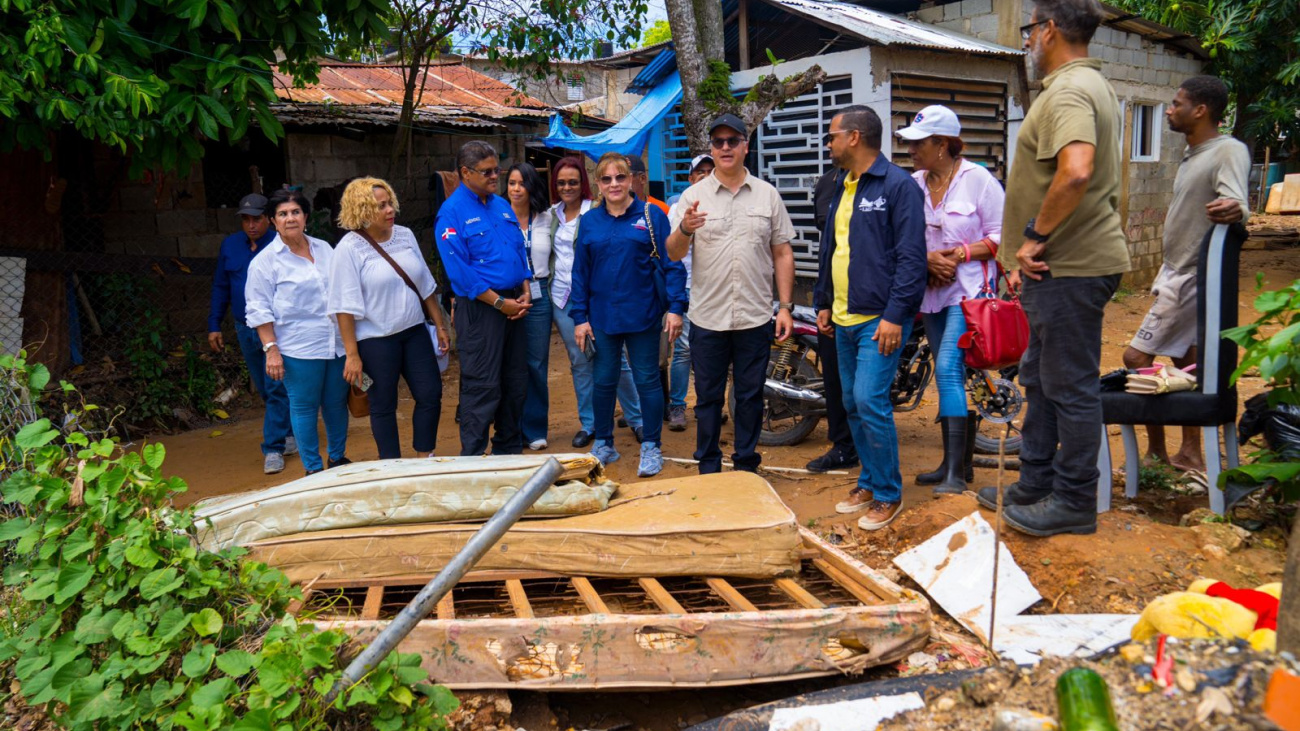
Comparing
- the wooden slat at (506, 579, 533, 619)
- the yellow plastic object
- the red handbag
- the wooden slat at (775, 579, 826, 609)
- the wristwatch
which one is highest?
the wristwatch

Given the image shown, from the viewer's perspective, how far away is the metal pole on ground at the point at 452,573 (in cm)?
202

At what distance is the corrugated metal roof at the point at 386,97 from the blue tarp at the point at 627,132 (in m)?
0.63

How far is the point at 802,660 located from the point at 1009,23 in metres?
10.3

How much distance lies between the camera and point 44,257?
22.9ft

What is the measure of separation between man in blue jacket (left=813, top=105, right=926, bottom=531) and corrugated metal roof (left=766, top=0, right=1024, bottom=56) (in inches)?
216

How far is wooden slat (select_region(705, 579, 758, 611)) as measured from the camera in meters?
3.07

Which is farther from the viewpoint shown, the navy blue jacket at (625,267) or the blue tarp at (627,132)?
the blue tarp at (627,132)

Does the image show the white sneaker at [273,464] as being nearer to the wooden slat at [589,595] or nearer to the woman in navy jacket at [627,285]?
the woman in navy jacket at [627,285]

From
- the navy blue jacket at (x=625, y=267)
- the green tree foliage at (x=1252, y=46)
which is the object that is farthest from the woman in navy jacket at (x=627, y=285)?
the green tree foliage at (x=1252, y=46)

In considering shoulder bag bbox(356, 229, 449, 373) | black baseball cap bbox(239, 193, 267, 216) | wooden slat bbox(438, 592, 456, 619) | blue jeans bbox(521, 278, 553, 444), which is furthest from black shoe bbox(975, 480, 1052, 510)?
black baseball cap bbox(239, 193, 267, 216)

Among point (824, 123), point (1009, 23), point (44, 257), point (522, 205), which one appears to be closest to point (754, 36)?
point (824, 123)

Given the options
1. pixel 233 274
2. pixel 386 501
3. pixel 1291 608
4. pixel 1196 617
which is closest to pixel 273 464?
pixel 233 274

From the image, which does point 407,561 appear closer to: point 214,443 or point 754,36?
point 214,443

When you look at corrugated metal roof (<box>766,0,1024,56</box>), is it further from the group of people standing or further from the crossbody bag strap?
the crossbody bag strap
